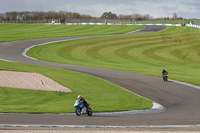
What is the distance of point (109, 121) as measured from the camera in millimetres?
16406

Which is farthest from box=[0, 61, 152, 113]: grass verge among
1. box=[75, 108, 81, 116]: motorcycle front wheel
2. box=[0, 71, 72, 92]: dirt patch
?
box=[0, 71, 72, 92]: dirt patch

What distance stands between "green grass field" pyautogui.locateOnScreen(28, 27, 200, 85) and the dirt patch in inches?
566

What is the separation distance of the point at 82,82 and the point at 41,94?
6.42 m

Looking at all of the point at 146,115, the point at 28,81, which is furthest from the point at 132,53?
the point at 146,115

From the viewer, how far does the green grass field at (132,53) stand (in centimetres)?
4591

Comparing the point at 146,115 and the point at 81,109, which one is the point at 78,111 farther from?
the point at 146,115

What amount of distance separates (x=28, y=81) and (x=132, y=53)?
32956 mm

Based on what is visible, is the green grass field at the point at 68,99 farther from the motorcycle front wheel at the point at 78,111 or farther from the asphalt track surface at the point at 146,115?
the asphalt track surface at the point at 146,115

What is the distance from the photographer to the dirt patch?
25.3 m

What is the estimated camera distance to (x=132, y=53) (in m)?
57.9

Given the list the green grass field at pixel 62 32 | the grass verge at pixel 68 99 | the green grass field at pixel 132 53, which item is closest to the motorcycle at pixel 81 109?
the grass verge at pixel 68 99

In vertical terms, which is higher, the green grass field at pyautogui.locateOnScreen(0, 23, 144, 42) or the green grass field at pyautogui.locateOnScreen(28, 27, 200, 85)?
the green grass field at pyautogui.locateOnScreen(0, 23, 144, 42)

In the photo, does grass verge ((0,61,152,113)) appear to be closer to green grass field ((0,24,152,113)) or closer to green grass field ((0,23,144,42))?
green grass field ((0,24,152,113))

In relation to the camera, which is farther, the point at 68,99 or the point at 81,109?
the point at 68,99
